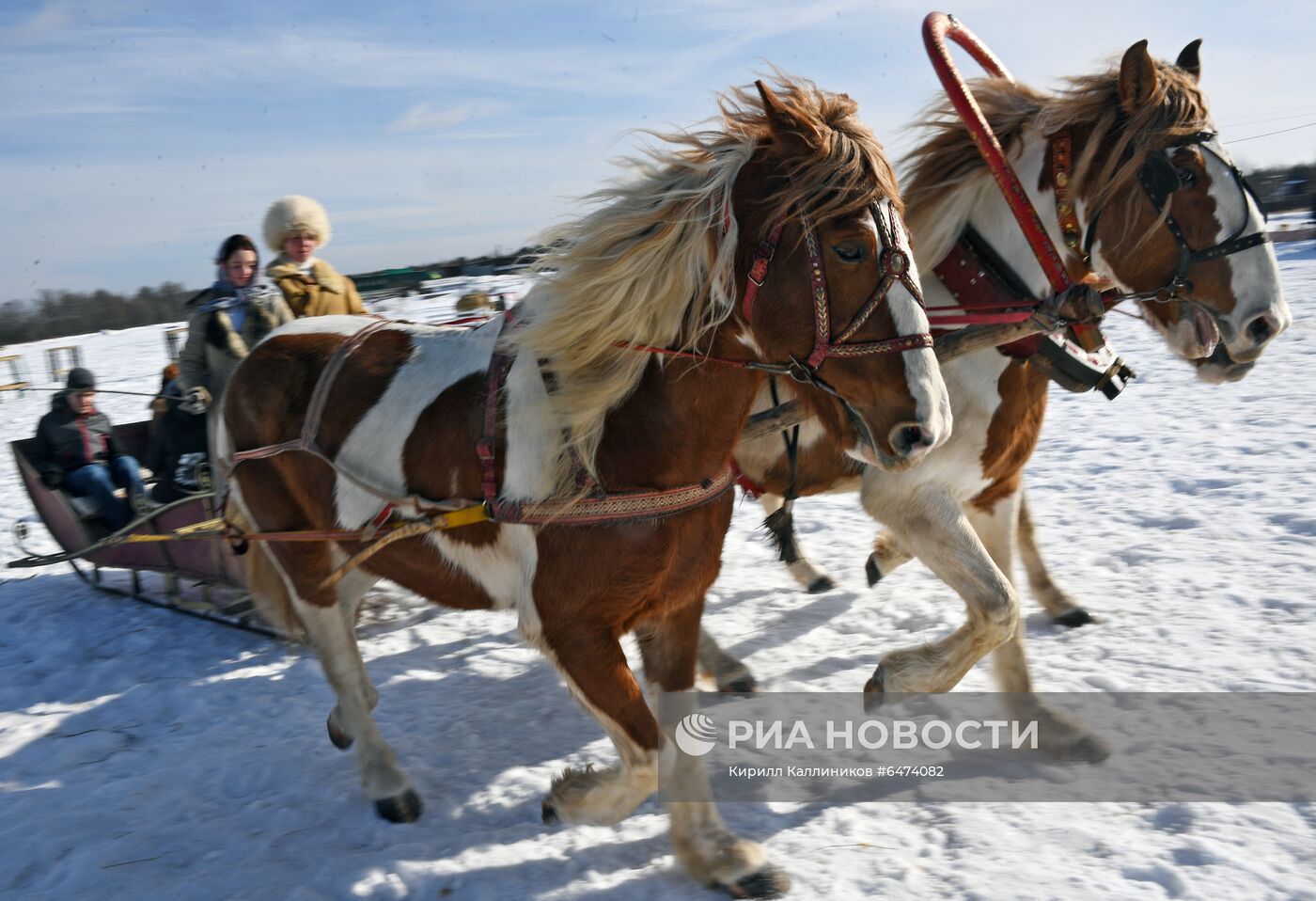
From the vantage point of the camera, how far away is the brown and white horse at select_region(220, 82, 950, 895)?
2.06m

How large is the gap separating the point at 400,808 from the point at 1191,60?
3906 millimetres

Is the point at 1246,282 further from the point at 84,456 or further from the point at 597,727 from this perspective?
the point at 84,456

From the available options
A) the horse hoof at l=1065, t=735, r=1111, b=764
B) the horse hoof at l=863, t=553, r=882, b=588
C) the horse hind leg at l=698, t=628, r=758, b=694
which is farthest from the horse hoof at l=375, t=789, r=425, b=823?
the horse hoof at l=863, t=553, r=882, b=588

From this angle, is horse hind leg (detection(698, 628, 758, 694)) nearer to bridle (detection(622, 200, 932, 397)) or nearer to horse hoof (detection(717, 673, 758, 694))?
horse hoof (detection(717, 673, 758, 694))

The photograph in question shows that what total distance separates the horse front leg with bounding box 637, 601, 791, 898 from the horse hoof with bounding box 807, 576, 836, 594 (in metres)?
2.21

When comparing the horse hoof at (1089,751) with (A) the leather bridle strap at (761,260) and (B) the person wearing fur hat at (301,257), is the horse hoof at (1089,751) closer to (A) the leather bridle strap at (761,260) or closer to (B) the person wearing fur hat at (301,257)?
(A) the leather bridle strap at (761,260)

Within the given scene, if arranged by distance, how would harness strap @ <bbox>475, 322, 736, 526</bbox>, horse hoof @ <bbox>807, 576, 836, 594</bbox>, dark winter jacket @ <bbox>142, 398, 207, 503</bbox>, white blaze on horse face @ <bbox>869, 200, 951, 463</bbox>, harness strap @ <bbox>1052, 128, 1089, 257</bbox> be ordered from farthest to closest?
dark winter jacket @ <bbox>142, 398, 207, 503</bbox>, horse hoof @ <bbox>807, 576, 836, 594</bbox>, harness strap @ <bbox>1052, 128, 1089, 257</bbox>, harness strap @ <bbox>475, 322, 736, 526</bbox>, white blaze on horse face @ <bbox>869, 200, 951, 463</bbox>

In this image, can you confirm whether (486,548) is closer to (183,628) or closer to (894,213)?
(894,213)

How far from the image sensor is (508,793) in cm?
321

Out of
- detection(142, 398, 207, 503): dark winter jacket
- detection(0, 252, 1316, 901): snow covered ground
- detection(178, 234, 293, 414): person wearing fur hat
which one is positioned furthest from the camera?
detection(142, 398, 207, 503): dark winter jacket

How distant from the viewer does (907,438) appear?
2.02 m

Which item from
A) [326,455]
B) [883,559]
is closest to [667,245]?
[326,455]

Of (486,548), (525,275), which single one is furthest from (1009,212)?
(486,548)

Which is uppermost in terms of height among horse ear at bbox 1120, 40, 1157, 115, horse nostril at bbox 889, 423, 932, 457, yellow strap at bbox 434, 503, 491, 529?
horse ear at bbox 1120, 40, 1157, 115
